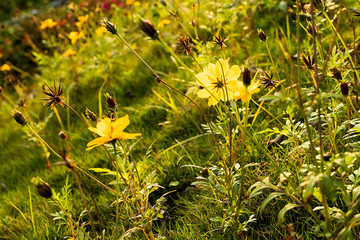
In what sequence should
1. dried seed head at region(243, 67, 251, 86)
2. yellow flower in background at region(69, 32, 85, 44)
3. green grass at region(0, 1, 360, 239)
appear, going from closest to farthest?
dried seed head at region(243, 67, 251, 86), green grass at region(0, 1, 360, 239), yellow flower in background at region(69, 32, 85, 44)

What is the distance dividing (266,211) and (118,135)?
0.61 meters

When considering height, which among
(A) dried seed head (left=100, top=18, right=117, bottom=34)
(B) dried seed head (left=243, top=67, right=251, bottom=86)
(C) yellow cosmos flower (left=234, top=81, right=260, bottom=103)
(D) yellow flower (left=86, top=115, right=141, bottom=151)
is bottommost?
(D) yellow flower (left=86, top=115, right=141, bottom=151)

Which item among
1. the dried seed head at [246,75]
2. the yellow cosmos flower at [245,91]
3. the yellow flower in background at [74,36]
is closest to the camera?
the dried seed head at [246,75]

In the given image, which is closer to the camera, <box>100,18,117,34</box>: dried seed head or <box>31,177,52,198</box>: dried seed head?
<box>31,177,52,198</box>: dried seed head

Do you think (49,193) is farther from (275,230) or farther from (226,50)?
(226,50)

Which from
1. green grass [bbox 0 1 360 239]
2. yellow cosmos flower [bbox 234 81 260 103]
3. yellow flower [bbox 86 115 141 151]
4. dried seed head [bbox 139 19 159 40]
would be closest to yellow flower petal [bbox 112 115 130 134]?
yellow flower [bbox 86 115 141 151]

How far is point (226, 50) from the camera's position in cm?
239

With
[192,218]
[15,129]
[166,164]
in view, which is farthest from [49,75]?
[192,218]

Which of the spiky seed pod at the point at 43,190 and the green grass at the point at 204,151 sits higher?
the spiky seed pod at the point at 43,190

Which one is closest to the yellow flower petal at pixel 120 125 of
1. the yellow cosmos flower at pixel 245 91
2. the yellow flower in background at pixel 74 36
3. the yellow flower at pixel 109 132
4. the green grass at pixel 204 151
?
the yellow flower at pixel 109 132

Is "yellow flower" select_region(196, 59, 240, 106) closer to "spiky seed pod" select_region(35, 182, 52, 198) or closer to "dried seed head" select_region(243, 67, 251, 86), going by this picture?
"dried seed head" select_region(243, 67, 251, 86)

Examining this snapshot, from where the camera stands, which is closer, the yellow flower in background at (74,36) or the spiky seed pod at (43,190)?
the spiky seed pod at (43,190)

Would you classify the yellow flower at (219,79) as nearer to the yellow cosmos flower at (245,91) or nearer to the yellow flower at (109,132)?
the yellow cosmos flower at (245,91)

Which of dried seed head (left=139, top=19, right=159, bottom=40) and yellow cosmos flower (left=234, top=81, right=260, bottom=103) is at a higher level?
dried seed head (left=139, top=19, right=159, bottom=40)
